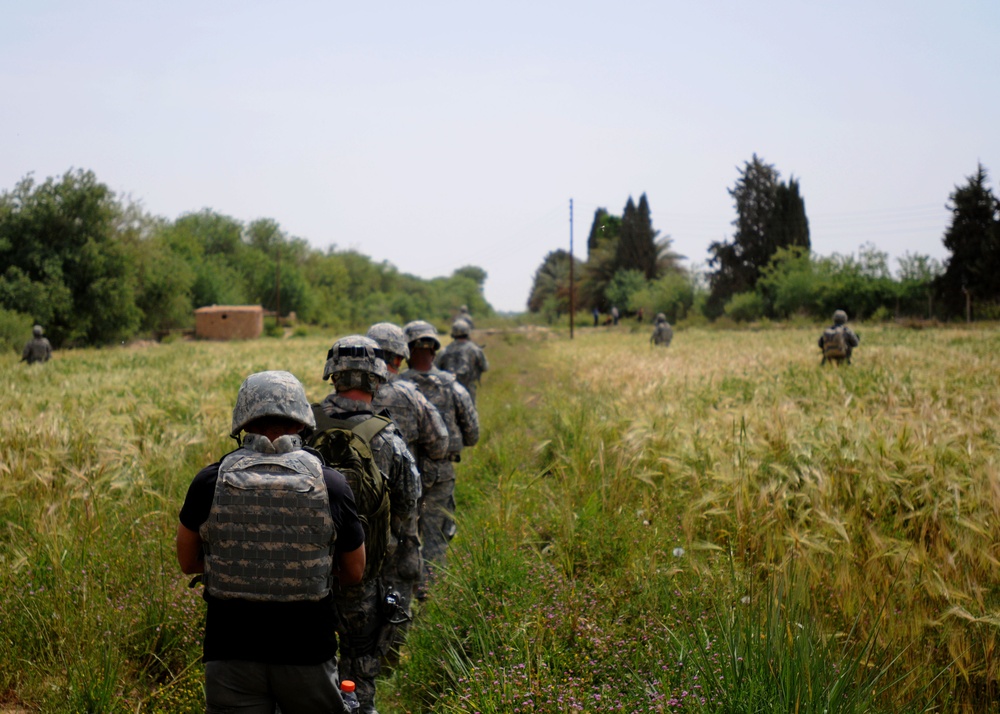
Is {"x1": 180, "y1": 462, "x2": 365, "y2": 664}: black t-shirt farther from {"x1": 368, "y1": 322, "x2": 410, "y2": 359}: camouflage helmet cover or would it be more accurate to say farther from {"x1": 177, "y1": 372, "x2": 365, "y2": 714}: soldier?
{"x1": 368, "y1": 322, "x2": 410, "y2": 359}: camouflage helmet cover

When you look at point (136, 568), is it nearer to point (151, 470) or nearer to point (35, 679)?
point (35, 679)

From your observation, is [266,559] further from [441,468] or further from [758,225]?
[758,225]

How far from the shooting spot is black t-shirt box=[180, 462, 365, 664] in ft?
9.41

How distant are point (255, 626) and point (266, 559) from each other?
10.8 inches

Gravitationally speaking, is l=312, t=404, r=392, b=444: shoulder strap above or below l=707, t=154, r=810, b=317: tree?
below

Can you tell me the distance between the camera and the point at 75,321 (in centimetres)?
4688

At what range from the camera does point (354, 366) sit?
4.29 metres

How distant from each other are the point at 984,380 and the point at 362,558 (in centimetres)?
1189

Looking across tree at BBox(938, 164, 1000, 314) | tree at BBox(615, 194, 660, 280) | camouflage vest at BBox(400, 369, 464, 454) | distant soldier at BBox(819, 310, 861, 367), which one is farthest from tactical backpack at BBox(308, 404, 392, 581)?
tree at BBox(615, 194, 660, 280)

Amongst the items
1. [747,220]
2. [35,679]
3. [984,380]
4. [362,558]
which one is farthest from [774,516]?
[747,220]

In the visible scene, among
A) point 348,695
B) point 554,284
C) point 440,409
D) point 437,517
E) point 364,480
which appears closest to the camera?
point 348,695

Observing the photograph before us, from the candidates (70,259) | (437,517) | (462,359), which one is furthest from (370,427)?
(70,259)

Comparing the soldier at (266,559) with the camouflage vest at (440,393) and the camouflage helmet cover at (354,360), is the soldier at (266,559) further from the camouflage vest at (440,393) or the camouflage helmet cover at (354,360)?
the camouflage vest at (440,393)

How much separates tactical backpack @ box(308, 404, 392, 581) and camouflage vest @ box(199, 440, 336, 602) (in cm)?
76
